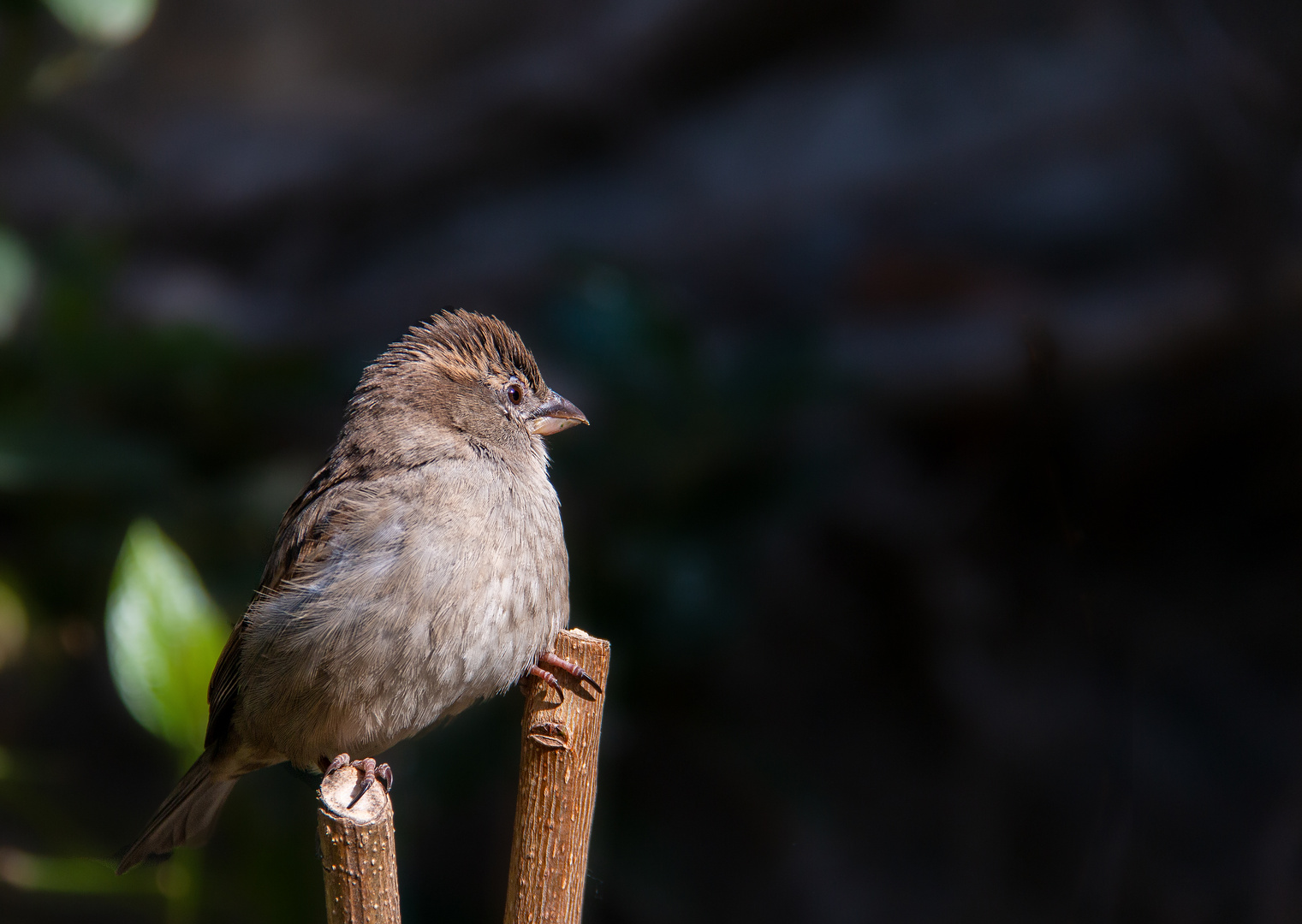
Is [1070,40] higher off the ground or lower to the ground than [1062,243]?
higher

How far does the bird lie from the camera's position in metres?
2.44

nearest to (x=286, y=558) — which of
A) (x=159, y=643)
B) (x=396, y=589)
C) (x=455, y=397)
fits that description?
(x=159, y=643)

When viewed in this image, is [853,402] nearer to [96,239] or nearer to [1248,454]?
[1248,454]

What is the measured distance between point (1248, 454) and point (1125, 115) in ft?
6.32

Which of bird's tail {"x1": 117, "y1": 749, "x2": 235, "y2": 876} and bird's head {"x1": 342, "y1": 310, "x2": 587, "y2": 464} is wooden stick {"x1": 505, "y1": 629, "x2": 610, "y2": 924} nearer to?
bird's head {"x1": 342, "y1": 310, "x2": 587, "y2": 464}

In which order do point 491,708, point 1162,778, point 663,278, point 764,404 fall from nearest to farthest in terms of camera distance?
point 491,708 → point 764,404 → point 1162,778 → point 663,278

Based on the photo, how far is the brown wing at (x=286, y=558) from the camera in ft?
8.85

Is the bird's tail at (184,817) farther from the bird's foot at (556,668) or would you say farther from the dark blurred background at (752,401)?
the bird's foot at (556,668)

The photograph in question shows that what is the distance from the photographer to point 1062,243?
5.84m

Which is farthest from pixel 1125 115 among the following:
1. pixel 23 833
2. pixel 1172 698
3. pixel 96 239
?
pixel 23 833

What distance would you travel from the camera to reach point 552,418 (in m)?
3.12

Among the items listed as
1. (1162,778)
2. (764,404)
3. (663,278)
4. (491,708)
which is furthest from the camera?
(663,278)

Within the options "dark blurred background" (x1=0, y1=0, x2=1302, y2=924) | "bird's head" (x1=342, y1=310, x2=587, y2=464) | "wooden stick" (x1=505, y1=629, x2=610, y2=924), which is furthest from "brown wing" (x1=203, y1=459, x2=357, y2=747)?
"wooden stick" (x1=505, y1=629, x2=610, y2=924)

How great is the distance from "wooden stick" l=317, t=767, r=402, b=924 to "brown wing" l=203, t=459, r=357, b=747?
3.58 ft
